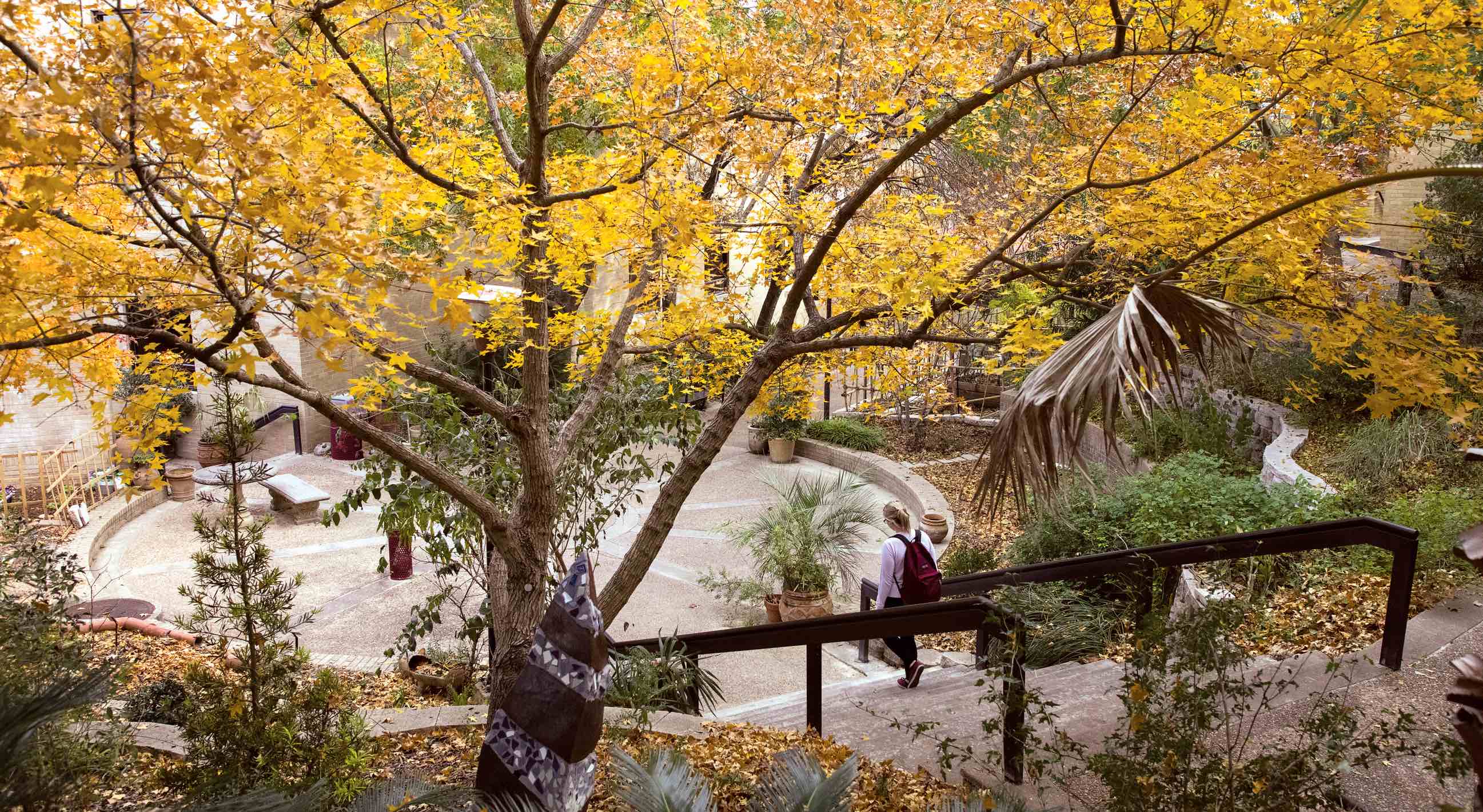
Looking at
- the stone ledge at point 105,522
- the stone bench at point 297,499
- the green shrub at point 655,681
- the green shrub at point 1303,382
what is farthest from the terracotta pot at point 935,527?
the stone ledge at point 105,522

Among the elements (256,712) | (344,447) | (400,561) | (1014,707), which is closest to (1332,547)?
(1014,707)

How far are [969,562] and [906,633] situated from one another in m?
5.26

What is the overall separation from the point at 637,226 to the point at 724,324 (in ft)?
4.41

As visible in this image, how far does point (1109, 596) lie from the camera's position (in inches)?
267

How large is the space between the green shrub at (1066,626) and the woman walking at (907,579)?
59 cm

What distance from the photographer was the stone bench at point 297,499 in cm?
1217

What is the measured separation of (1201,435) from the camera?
10.2m

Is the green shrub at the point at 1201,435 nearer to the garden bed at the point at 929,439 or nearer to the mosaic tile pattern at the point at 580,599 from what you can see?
the garden bed at the point at 929,439

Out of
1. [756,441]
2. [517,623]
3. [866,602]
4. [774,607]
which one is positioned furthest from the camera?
[756,441]

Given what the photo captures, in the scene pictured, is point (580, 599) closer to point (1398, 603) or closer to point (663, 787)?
point (663, 787)

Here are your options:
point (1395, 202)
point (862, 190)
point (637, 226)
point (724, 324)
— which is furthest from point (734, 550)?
point (1395, 202)

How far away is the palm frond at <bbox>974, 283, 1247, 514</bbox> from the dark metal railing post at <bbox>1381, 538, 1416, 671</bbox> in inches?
62.7

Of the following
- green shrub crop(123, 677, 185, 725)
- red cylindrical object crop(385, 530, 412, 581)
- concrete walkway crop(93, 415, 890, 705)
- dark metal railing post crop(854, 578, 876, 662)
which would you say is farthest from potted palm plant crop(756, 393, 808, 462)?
green shrub crop(123, 677, 185, 725)

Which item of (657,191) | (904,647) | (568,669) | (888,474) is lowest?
(888,474)
